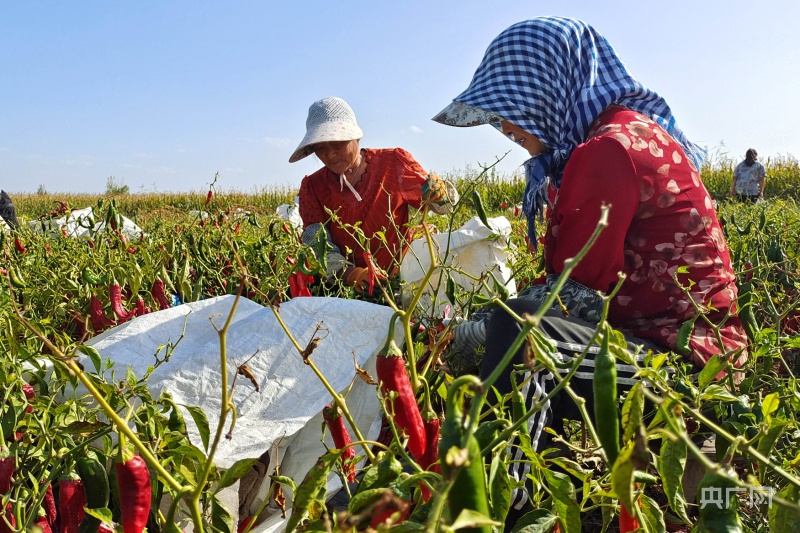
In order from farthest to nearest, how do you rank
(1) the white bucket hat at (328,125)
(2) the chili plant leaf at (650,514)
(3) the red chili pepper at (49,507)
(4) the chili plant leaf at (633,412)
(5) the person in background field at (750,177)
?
1. (5) the person in background field at (750,177)
2. (1) the white bucket hat at (328,125)
3. (3) the red chili pepper at (49,507)
4. (2) the chili plant leaf at (650,514)
5. (4) the chili plant leaf at (633,412)

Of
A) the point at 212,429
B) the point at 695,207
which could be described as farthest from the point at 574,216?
the point at 212,429

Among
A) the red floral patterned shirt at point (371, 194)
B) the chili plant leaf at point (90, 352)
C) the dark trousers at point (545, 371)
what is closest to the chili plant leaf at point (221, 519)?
the chili plant leaf at point (90, 352)

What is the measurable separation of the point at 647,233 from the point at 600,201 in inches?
6.5

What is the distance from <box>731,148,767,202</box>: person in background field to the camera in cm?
1038

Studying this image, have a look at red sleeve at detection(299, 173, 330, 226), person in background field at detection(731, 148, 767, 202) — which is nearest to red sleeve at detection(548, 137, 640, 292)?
red sleeve at detection(299, 173, 330, 226)

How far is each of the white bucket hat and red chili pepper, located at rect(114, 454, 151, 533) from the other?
2160 mm

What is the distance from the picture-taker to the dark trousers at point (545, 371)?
140 centimetres

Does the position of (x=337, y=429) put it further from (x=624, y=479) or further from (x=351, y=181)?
(x=351, y=181)

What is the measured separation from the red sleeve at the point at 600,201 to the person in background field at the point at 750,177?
975cm

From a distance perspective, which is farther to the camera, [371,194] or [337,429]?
[371,194]

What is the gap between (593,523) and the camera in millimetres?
1596

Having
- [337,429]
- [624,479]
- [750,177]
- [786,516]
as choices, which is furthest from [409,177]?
[750,177]

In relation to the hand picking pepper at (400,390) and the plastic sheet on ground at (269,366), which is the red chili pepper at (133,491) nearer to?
the hand picking pepper at (400,390)

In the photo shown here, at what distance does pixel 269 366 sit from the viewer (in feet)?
5.47
